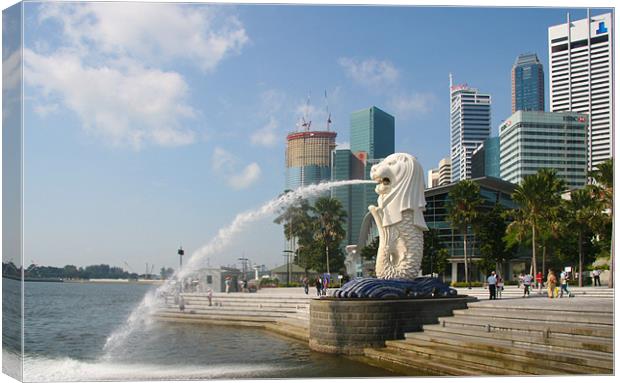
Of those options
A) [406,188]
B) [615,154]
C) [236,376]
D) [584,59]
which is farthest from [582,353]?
[584,59]

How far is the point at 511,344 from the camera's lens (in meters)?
16.8

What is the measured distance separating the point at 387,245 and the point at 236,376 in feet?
29.1

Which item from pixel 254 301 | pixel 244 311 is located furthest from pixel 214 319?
pixel 254 301

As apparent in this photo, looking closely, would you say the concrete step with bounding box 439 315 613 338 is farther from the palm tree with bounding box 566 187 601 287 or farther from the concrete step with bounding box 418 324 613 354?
the palm tree with bounding box 566 187 601 287

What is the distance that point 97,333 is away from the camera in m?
29.6

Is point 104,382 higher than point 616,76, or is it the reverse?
point 616,76

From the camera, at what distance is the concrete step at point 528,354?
14750mm

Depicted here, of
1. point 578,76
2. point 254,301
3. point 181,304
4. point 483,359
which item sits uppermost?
point 578,76

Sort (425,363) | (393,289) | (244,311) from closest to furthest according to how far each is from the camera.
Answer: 1. (425,363)
2. (393,289)
3. (244,311)

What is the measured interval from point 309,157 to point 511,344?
15872cm

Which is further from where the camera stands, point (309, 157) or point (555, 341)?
point (309, 157)

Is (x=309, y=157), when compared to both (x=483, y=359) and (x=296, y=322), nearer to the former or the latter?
(x=296, y=322)

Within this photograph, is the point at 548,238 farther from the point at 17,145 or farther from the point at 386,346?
the point at 17,145

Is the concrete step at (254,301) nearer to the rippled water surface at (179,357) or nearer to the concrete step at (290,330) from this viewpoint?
the concrete step at (290,330)
